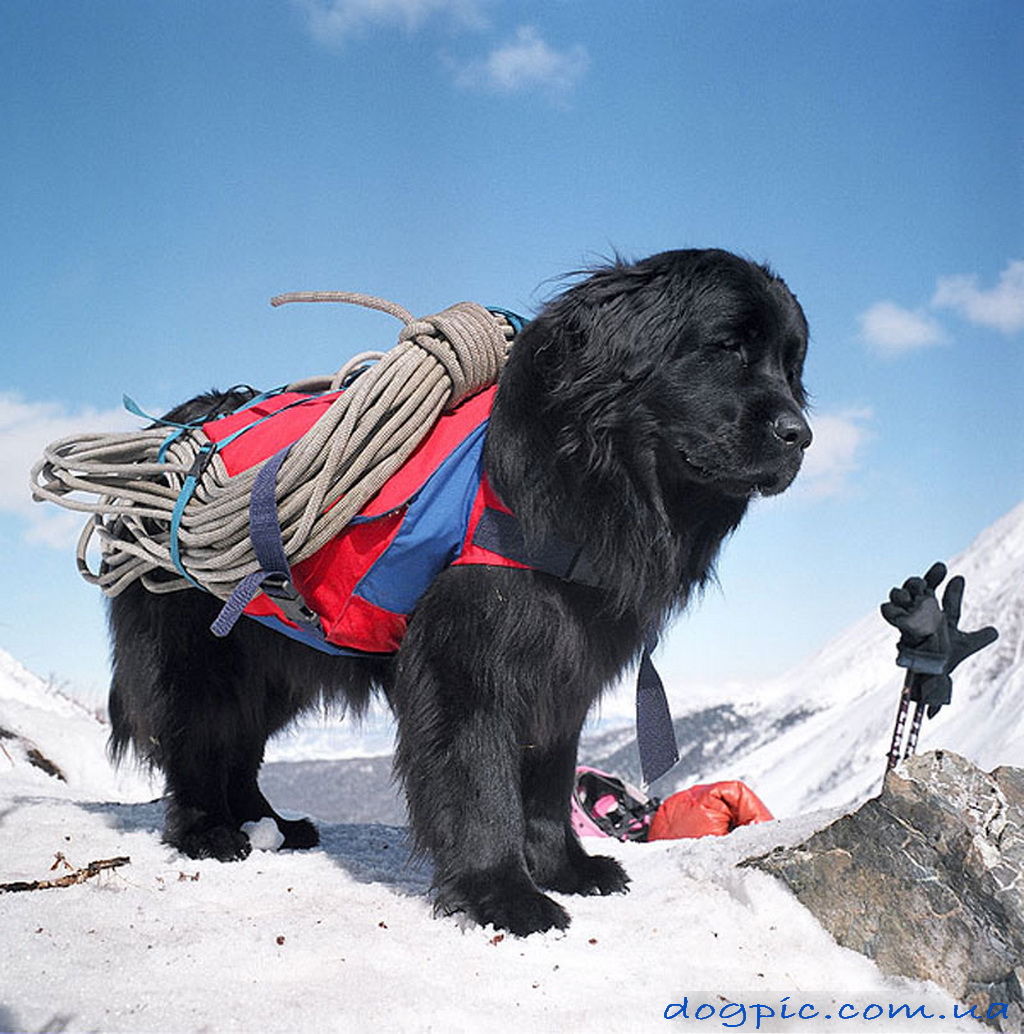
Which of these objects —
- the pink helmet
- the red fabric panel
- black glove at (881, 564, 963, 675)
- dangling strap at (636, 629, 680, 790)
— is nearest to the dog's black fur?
dangling strap at (636, 629, 680, 790)

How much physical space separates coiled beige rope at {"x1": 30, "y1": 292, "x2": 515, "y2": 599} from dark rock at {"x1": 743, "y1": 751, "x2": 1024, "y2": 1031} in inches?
51.7

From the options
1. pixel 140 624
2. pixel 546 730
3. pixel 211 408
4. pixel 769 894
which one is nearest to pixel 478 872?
pixel 546 730

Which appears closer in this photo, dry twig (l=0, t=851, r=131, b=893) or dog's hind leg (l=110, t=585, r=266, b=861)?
dry twig (l=0, t=851, r=131, b=893)

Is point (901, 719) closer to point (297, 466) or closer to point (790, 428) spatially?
point (790, 428)

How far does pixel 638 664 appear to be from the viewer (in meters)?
2.76

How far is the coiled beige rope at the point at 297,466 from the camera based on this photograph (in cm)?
269

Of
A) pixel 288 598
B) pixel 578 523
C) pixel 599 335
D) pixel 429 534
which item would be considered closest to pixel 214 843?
pixel 288 598

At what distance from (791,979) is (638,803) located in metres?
2.23

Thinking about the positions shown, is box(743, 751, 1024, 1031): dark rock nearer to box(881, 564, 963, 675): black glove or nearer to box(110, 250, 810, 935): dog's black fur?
box(881, 564, 963, 675): black glove

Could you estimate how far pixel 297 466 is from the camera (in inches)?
108

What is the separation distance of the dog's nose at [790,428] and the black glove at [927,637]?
0.77 m

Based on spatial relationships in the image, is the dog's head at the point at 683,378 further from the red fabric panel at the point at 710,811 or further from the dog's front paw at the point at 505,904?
the red fabric panel at the point at 710,811

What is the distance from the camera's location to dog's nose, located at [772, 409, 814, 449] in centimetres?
221

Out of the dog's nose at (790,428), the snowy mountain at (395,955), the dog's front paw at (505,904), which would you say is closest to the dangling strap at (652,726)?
the snowy mountain at (395,955)
